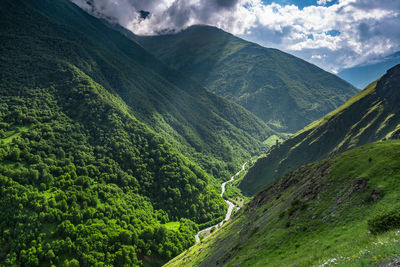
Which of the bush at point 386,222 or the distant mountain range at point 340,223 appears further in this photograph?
the bush at point 386,222

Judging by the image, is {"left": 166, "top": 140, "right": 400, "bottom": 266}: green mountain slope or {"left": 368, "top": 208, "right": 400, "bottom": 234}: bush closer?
{"left": 166, "top": 140, "right": 400, "bottom": 266}: green mountain slope

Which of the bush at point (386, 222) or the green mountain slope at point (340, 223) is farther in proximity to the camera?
the bush at point (386, 222)

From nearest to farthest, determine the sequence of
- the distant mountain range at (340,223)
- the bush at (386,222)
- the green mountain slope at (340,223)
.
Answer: the distant mountain range at (340,223)
the green mountain slope at (340,223)
the bush at (386,222)

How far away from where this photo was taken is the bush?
31.6m

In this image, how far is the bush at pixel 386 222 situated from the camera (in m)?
31.6

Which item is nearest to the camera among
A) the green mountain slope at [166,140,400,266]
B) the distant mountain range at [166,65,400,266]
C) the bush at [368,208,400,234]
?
the distant mountain range at [166,65,400,266]

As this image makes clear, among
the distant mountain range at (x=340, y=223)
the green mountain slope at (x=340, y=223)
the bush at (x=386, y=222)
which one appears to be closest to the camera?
the distant mountain range at (x=340, y=223)

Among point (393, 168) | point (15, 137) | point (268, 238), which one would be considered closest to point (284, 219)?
point (268, 238)

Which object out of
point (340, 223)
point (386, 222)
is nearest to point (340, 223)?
point (340, 223)

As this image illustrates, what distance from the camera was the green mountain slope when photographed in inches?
1217

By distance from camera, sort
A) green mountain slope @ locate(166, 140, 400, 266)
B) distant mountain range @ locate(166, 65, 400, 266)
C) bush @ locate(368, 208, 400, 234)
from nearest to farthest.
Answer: distant mountain range @ locate(166, 65, 400, 266) < green mountain slope @ locate(166, 140, 400, 266) < bush @ locate(368, 208, 400, 234)

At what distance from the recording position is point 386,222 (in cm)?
3241

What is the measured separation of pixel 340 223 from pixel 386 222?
1107cm

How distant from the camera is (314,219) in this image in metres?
49.6
